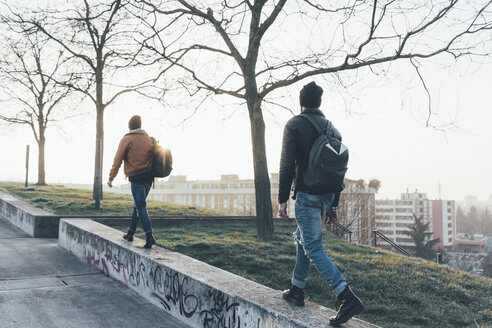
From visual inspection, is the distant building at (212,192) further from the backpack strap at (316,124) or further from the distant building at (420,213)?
the backpack strap at (316,124)

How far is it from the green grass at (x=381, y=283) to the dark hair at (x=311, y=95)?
258 centimetres

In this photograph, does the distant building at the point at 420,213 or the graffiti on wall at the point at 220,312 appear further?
the distant building at the point at 420,213

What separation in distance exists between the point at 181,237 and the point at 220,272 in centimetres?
402

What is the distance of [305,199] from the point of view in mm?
2881

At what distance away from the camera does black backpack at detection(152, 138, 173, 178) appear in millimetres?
5270

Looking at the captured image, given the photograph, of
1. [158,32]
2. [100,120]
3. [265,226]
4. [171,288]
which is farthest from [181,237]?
[100,120]

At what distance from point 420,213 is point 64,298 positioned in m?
159

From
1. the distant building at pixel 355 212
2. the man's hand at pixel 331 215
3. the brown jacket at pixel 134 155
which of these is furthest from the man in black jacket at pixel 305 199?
the distant building at pixel 355 212

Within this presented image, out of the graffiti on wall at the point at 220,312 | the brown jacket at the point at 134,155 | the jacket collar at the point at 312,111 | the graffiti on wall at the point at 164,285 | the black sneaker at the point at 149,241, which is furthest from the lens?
the brown jacket at the point at 134,155

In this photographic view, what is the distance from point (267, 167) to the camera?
888 cm

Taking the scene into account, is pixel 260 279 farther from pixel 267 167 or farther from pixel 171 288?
pixel 267 167

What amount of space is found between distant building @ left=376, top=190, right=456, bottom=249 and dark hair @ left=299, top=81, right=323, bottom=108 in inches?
5485

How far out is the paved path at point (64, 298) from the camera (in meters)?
3.82

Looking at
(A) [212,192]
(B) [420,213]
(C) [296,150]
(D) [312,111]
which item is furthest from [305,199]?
(B) [420,213]
